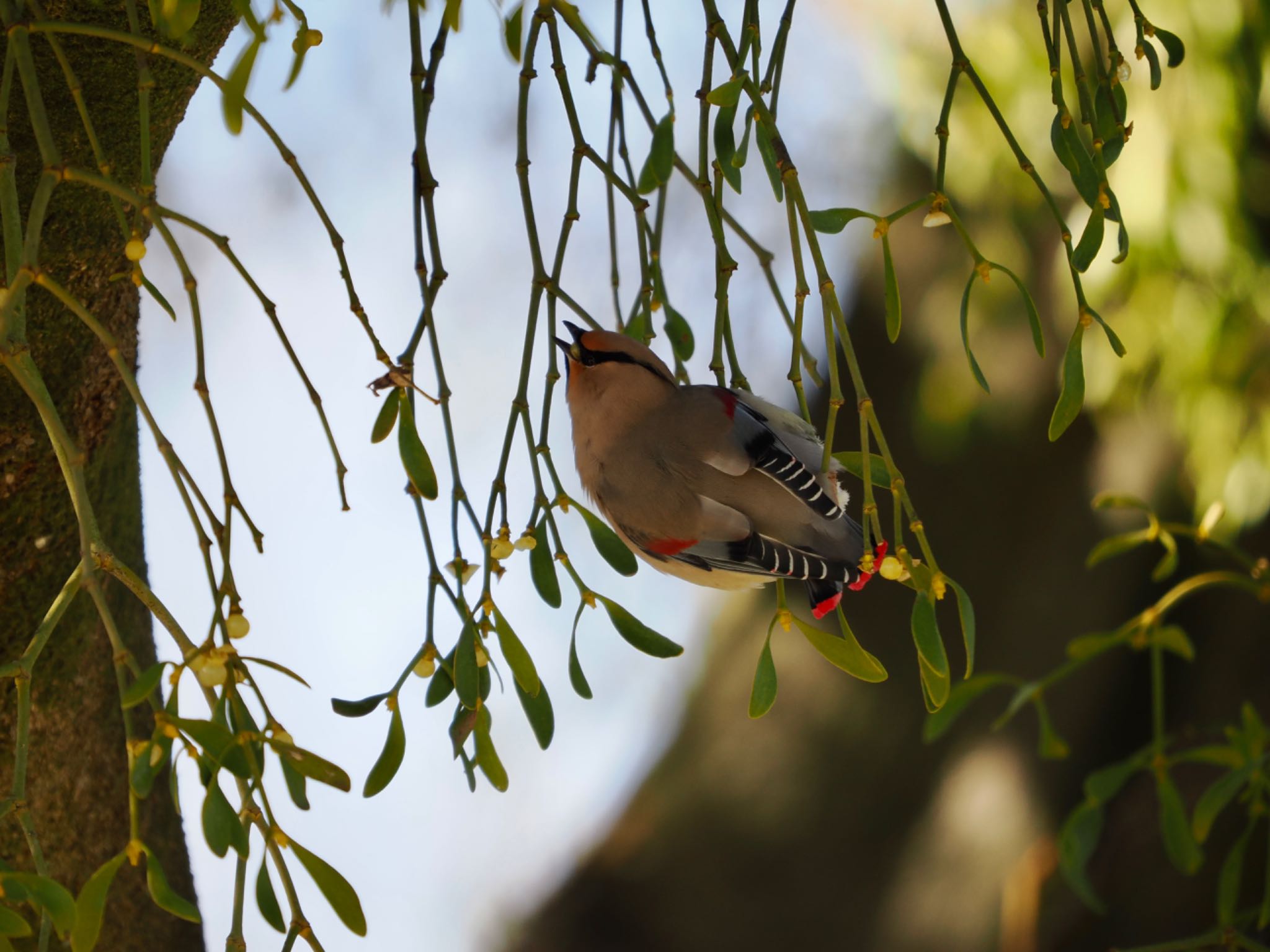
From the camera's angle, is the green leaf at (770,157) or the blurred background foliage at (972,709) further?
the blurred background foliage at (972,709)

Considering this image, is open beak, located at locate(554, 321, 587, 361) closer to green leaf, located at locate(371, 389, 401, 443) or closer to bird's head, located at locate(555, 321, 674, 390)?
bird's head, located at locate(555, 321, 674, 390)

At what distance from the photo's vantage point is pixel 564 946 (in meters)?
2.09

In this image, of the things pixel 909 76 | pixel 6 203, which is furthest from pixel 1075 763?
pixel 6 203

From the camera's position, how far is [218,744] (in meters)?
0.51

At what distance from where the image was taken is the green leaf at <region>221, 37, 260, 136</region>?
0.50 meters

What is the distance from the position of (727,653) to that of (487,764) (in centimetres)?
157

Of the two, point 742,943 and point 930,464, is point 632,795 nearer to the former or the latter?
point 742,943

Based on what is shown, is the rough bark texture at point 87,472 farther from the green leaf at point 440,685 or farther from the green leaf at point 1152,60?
the green leaf at point 1152,60

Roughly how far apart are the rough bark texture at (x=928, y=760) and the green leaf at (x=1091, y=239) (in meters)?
1.29

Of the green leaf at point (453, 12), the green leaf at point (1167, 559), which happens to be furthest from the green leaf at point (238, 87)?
the green leaf at point (1167, 559)

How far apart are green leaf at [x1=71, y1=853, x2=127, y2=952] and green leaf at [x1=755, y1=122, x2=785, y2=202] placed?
0.43 m

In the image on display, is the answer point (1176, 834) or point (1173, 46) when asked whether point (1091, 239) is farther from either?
point (1176, 834)

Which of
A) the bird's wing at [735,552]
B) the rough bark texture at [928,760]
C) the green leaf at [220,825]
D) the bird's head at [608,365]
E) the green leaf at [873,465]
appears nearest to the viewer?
the green leaf at [220,825]

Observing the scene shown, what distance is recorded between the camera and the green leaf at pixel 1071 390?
63 centimetres
